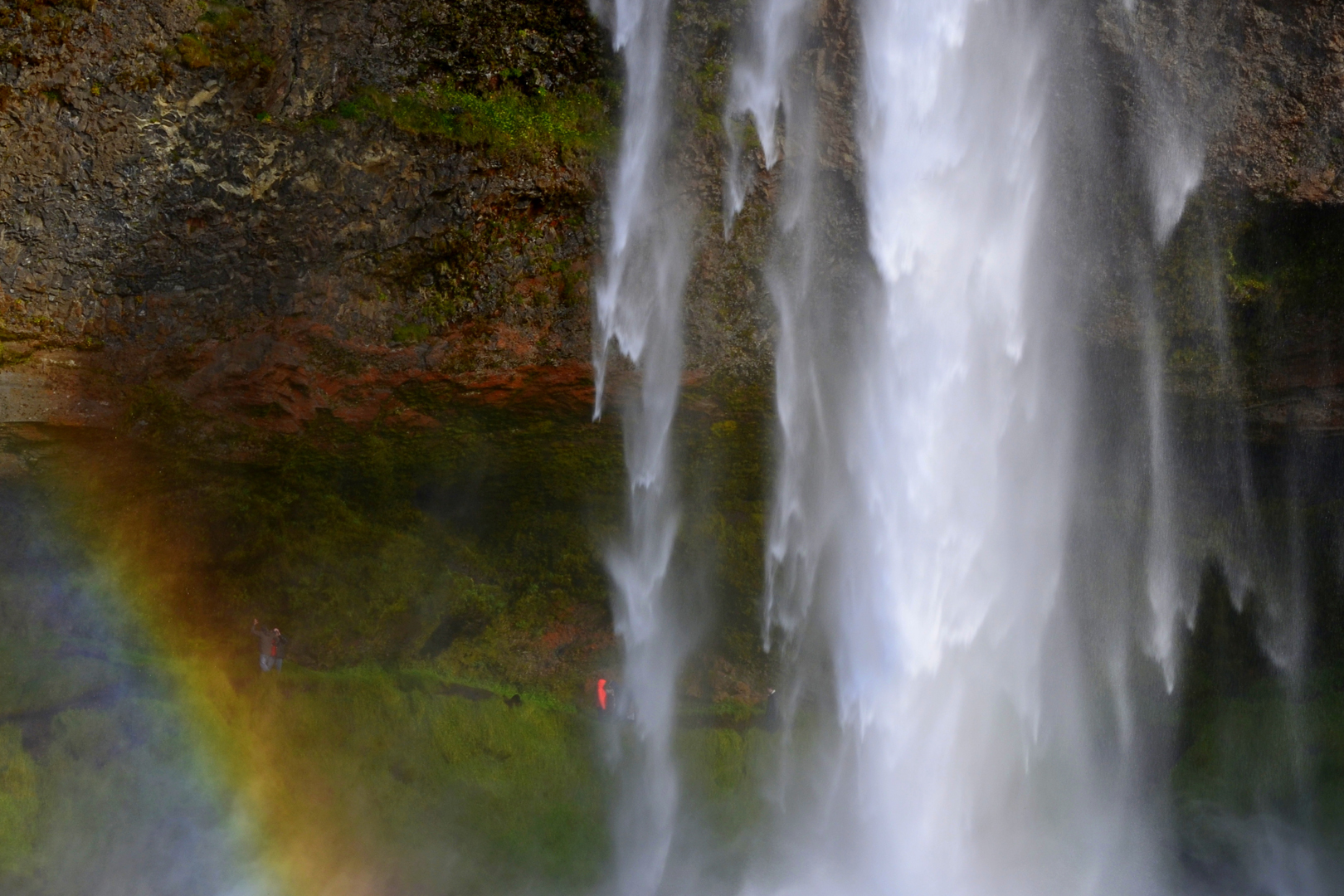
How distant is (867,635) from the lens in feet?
36.8

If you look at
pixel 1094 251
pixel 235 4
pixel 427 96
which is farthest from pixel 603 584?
pixel 235 4

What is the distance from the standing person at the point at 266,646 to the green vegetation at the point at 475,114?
5973 mm

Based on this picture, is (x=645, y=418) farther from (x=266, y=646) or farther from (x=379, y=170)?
(x=266, y=646)

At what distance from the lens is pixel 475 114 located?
9562 mm

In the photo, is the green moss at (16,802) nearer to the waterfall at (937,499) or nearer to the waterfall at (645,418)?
the waterfall at (645,418)

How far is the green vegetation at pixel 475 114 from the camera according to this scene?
9523mm

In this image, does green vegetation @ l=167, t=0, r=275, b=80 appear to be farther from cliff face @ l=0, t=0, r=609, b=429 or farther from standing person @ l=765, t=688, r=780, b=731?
standing person @ l=765, t=688, r=780, b=731

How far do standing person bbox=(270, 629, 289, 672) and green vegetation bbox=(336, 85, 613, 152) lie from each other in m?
6.01

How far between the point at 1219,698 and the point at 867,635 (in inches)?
187

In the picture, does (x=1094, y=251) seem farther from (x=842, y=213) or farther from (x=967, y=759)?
(x=967, y=759)

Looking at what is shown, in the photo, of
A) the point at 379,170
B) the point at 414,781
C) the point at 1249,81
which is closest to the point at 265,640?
the point at 414,781

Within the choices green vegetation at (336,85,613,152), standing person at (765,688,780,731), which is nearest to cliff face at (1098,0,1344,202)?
green vegetation at (336,85,613,152)

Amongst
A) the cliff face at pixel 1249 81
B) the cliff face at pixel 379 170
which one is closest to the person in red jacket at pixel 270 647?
the cliff face at pixel 379 170

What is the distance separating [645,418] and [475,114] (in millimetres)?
3694
